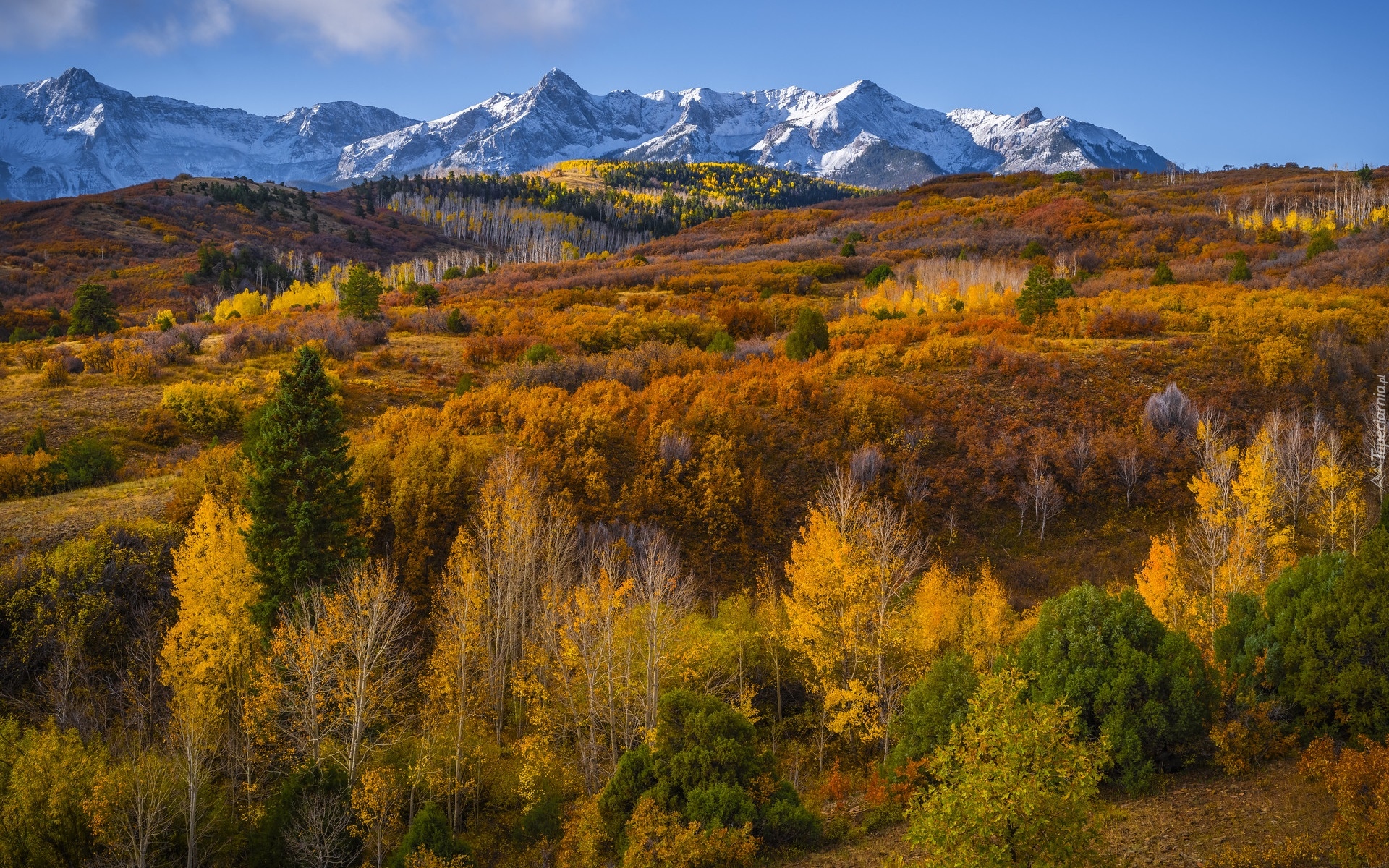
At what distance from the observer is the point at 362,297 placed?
49969 millimetres

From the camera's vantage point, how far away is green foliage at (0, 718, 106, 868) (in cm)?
1568

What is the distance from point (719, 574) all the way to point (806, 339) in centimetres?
1733

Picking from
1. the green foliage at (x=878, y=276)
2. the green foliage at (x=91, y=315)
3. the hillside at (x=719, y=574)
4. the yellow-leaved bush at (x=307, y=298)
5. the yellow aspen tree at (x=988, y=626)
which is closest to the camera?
the hillside at (x=719, y=574)

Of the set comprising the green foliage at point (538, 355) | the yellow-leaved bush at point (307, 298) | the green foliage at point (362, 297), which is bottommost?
the green foliage at point (538, 355)

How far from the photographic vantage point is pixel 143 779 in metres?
16.2

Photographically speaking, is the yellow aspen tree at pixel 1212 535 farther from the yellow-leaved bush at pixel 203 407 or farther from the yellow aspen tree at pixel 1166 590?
the yellow-leaved bush at pixel 203 407

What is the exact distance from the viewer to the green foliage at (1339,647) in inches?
577

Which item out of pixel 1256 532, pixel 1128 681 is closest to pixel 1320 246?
pixel 1256 532

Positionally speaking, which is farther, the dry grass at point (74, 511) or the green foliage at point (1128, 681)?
the dry grass at point (74, 511)

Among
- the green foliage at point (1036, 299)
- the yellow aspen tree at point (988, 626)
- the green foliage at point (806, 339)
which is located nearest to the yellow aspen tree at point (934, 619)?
the yellow aspen tree at point (988, 626)

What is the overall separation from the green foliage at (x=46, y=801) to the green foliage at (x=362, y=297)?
3628 cm

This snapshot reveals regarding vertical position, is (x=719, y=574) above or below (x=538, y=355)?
below

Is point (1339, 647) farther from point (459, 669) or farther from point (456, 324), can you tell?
point (456, 324)

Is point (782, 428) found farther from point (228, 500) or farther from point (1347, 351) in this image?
point (1347, 351)
